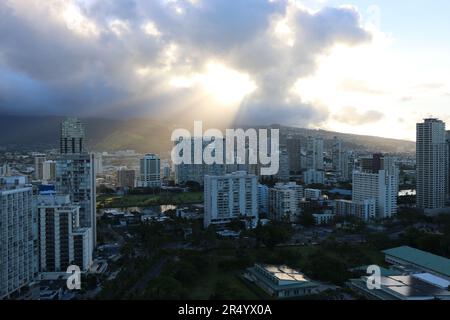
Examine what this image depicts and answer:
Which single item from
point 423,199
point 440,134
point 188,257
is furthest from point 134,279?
point 440,134

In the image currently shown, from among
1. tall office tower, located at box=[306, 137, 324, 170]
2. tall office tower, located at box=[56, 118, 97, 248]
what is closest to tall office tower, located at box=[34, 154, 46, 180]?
tall office tower, located at box=[56, 118, 97, 248]

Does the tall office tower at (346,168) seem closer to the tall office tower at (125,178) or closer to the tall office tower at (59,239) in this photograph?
the tall office tower at (125,178)

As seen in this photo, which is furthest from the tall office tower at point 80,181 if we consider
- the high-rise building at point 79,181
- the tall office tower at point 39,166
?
the tall office tower at point 39,166

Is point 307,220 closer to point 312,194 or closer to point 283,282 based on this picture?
point 312,194

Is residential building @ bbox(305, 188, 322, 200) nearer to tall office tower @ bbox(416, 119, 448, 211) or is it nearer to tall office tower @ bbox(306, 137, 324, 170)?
tall office tower @ bbox(416, 119, 448, 211)

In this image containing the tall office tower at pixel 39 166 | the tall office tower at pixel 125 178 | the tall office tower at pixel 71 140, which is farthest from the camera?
the tall office tower at pixel 125 178
